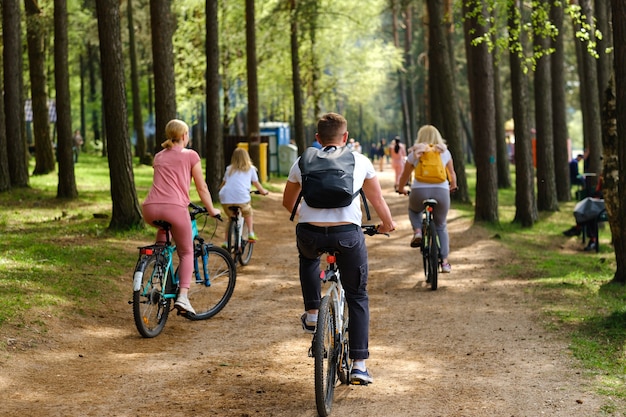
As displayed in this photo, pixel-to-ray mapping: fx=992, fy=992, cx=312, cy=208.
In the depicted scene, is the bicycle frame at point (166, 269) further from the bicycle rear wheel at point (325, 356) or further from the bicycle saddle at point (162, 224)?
the bicycle rear wheel at point (325, 356)

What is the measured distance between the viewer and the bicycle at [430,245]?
12203 mm

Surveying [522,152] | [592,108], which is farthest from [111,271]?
[592,108]

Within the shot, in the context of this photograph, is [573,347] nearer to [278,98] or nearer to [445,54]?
[445,54]

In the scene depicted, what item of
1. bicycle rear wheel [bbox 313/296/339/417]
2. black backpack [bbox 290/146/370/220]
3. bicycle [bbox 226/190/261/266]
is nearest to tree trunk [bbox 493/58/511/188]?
bicycle [bbox 226/190/261/266]

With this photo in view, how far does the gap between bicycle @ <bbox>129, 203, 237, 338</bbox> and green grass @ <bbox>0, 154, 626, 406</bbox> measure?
1.02 metres

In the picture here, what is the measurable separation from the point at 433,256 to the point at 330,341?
5950mm

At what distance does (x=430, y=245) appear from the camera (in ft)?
40.5

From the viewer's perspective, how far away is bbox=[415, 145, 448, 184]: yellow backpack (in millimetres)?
12500

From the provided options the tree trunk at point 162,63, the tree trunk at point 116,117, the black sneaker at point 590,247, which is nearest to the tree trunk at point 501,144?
the black sneaker at point 590,247

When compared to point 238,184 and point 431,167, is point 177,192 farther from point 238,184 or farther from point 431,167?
point 238,184

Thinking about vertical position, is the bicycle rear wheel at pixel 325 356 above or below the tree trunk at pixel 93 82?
below

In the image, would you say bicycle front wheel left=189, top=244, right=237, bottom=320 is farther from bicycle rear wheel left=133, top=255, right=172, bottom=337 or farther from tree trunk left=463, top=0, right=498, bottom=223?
tree trunk left=463, top=0, right=498, bottom=223

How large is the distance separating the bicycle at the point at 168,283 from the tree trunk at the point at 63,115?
1099 centimetres

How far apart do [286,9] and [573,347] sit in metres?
27.0
